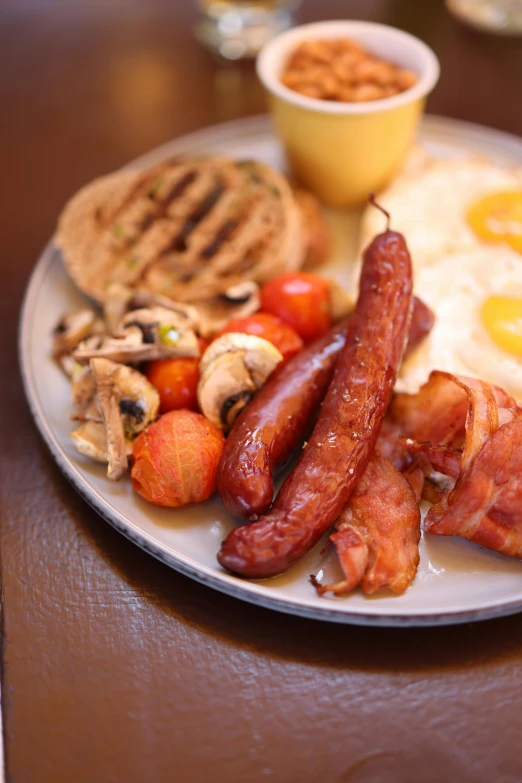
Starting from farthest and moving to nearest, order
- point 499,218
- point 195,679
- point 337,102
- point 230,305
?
point 337,102 → point 499,218 → point 230,305 → point 195,679

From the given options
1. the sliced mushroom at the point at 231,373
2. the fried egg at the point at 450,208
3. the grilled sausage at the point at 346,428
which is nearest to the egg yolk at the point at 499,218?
the fried egg at the point at 450,208

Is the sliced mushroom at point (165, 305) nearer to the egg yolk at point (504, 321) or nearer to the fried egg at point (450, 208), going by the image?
the fried egg at point (450, 208)

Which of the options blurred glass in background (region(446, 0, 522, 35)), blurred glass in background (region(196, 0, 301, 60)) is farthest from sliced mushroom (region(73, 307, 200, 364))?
blurred glass in background (region(446, 0, 522, 35))

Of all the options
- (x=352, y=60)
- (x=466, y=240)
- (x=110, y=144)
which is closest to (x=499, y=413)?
(x=466, y=240)

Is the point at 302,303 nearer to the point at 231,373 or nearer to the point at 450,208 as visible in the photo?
the point at 231,373

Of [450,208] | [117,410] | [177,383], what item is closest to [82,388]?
[117,410]

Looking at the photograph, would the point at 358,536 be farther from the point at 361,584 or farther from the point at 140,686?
the point at 140,686
